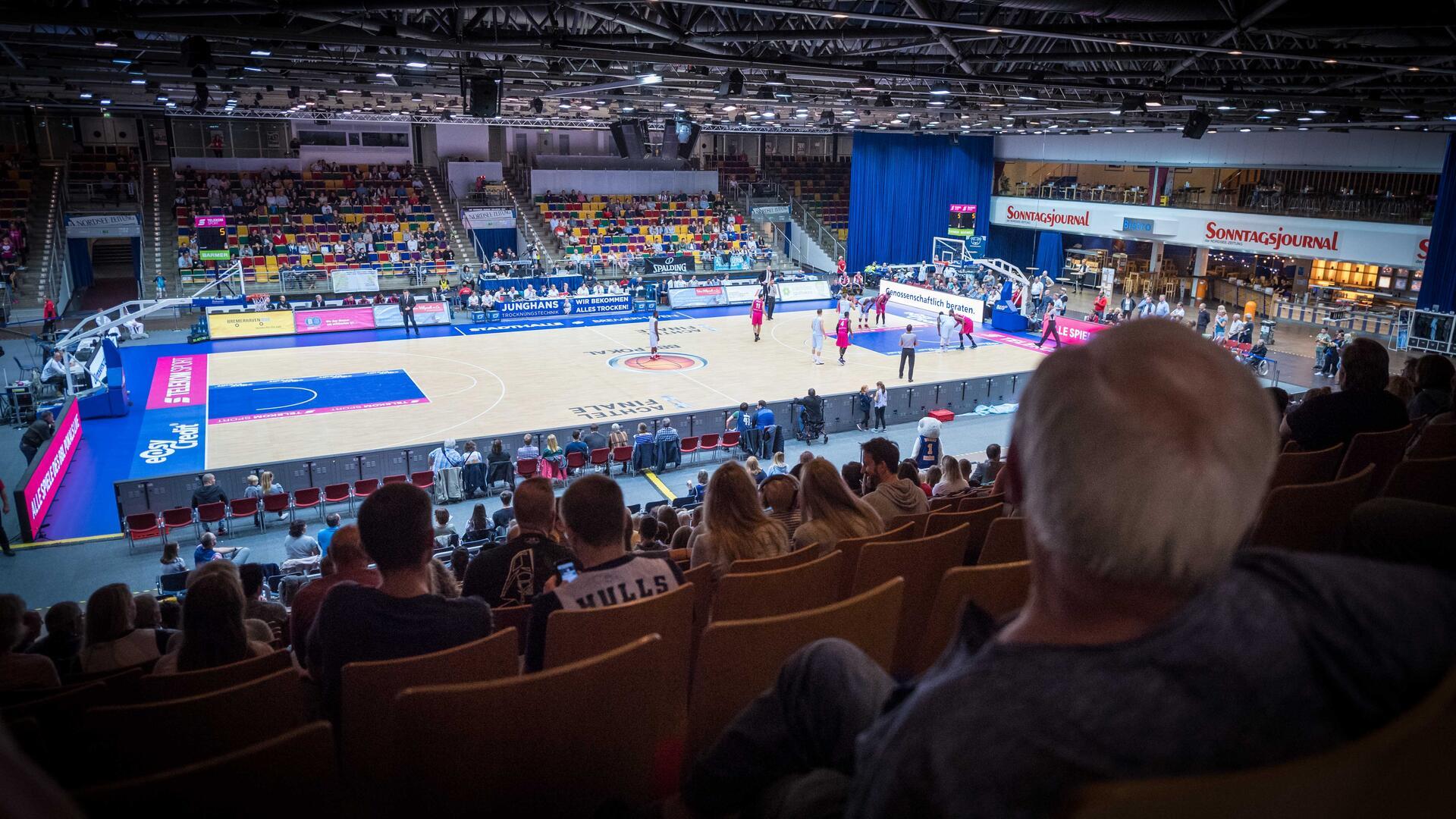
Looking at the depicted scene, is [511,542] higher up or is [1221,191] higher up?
[1221,191]

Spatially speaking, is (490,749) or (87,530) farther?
(87,530)

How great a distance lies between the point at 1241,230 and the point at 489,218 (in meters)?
27.7

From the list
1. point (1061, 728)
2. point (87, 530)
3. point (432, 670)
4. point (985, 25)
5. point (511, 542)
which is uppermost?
point (985, 25)

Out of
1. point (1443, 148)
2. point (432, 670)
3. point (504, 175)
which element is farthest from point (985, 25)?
point (504, 175)

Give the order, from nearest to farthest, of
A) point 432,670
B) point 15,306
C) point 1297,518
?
point 432,670 < point 1297,518 < point 15,306

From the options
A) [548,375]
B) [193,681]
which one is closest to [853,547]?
[193,681]

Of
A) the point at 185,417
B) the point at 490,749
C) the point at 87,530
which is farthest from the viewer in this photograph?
the point at 185,417

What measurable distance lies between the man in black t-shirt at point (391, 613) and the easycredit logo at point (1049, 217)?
37216 millimetres

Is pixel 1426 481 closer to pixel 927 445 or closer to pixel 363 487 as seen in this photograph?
pixel 927 445

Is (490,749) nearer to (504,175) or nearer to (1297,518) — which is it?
(1297,518)

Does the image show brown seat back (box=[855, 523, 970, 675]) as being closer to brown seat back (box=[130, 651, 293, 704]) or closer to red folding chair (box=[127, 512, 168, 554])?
brown seat back (box=[130, 651, 293, 704])

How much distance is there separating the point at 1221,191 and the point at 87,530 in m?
35.0

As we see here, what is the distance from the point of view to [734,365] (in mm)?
22703

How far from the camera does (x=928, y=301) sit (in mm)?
30406
